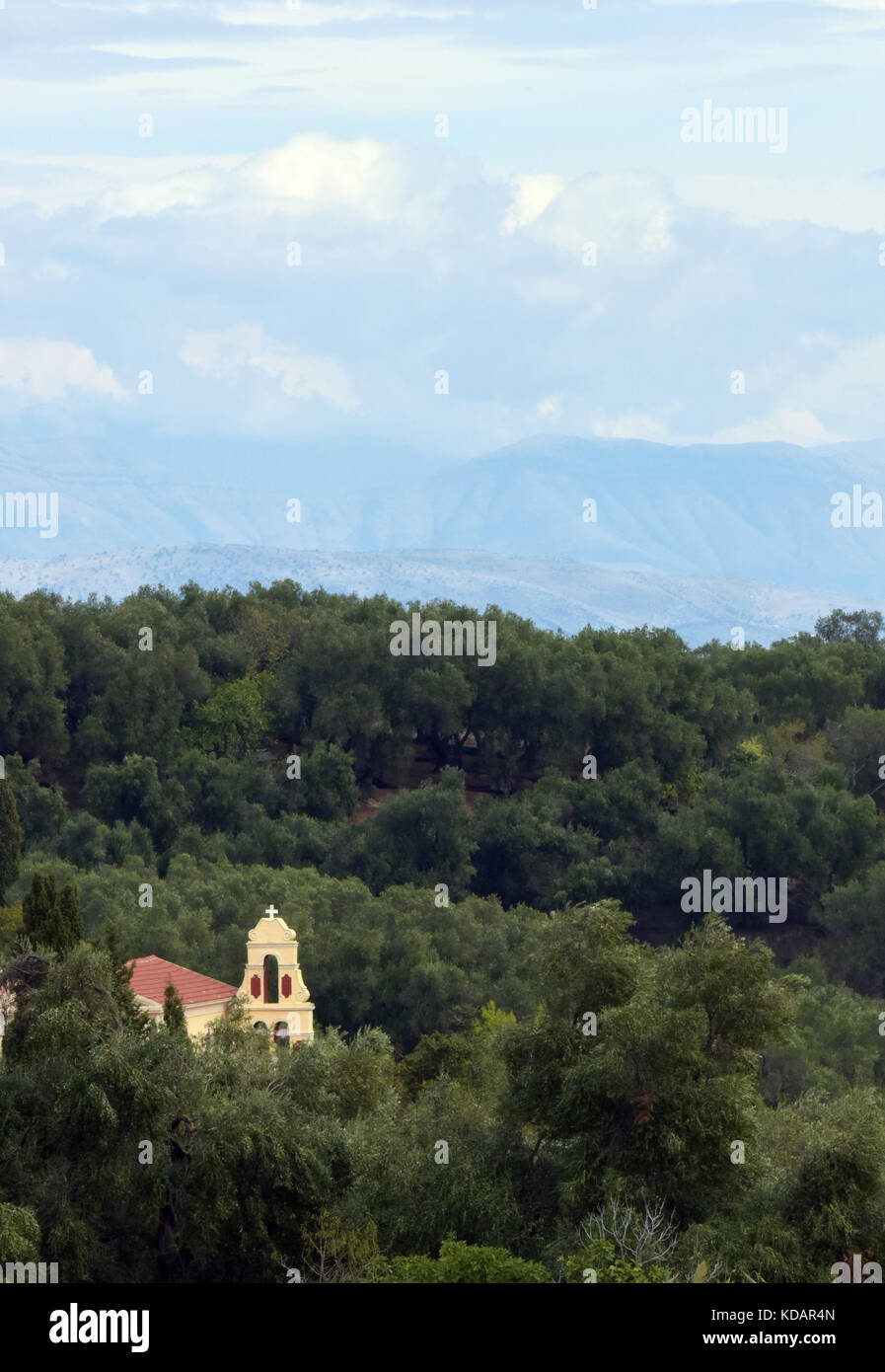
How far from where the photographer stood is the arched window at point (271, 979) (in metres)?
38.5

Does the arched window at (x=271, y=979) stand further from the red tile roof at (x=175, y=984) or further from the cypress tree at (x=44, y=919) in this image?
Result: the cypress tree at (x=44, y=919)

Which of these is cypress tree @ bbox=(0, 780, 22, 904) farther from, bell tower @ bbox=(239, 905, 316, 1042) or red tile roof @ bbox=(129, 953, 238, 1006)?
bell tower @ bbox=(239, 905, 316, 1042)

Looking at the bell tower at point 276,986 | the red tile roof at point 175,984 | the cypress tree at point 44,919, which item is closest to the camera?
the cypress tree at point 44,919

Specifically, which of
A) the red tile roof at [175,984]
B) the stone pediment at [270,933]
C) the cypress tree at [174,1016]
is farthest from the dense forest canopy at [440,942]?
the stone pediment at [270,933]

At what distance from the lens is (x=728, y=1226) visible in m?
25.0

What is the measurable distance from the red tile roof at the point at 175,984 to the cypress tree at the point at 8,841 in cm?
1967

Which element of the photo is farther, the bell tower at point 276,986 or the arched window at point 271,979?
the arched window at point 271,979

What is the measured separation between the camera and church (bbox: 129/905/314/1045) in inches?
1446

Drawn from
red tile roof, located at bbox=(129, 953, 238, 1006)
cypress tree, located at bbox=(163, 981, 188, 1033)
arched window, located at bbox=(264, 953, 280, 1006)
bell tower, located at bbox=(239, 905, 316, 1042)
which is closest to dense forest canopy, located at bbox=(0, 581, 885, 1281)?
cypress tree, located at bbox=(163, 981, 188, 1033)

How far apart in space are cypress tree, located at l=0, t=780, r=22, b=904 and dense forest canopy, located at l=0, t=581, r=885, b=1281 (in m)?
0.13

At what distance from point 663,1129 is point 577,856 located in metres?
42.6

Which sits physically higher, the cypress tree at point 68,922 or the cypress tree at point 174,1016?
the cypress tree at point 68,922
